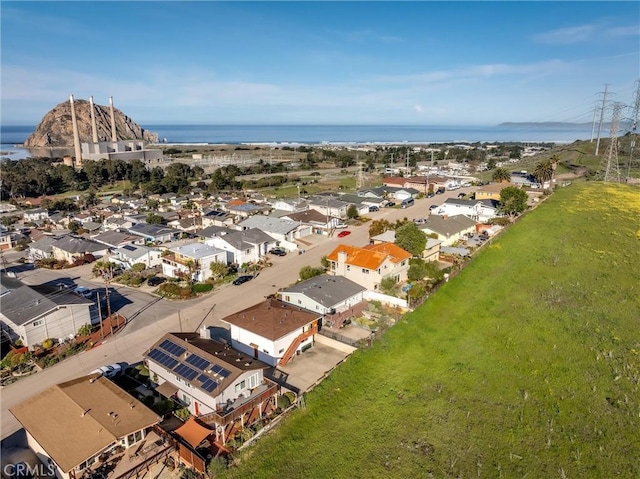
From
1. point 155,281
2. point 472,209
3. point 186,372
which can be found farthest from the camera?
point 472,209

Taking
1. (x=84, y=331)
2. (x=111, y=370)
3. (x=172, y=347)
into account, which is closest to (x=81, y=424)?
(x=172, y=347)

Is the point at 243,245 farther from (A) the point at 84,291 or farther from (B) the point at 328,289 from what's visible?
(B) the point at 328,289

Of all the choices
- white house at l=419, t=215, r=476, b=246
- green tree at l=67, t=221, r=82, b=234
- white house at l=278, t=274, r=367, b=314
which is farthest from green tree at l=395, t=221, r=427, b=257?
green tree at l=67, t=221, r=82, b=234

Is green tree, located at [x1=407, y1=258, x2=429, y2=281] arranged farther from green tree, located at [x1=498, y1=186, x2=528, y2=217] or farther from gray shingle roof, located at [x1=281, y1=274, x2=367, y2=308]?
green tree, located at [x1=498, y1=186, x2=528, y2=217]

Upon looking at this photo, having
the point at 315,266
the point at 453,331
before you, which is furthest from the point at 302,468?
the point at 315,266

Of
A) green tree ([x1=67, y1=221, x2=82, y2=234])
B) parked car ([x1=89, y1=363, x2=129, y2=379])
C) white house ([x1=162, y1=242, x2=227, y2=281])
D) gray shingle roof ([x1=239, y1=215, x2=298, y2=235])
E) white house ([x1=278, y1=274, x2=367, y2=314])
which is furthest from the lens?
green tree ([x1=67, y1=221, x2=82, y2=234])

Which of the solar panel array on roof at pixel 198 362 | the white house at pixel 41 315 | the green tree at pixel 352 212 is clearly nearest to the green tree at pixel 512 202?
the green tree at pixel 352 212
